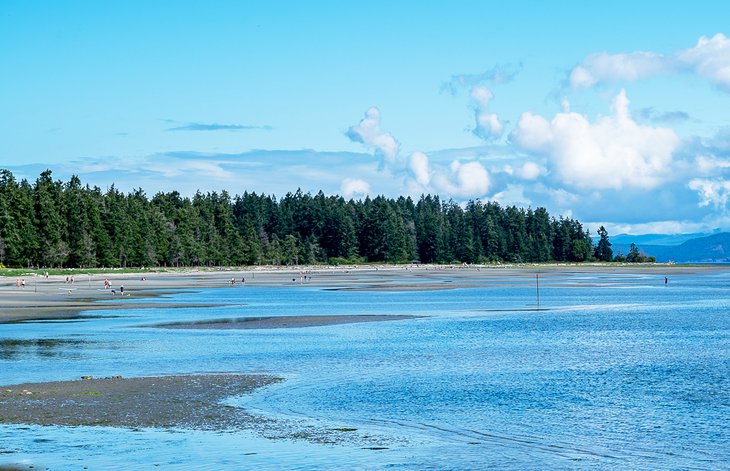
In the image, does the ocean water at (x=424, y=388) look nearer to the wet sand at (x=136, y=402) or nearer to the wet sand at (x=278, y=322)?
the wet sand at (x=136, y=402)

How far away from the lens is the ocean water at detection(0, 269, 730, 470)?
18.5 meters

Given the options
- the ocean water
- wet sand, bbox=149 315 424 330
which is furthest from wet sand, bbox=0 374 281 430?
wet sand, bbox=149 315 424 330

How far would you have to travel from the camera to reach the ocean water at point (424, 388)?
60.7 feet

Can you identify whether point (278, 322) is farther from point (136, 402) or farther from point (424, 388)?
point (136, 402)

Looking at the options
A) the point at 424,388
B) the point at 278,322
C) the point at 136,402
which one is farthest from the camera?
the point at 278,322

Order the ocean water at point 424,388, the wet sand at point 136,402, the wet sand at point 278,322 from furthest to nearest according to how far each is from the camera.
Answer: the wet sand at point 278,322, the wet sand at point 136,402, the ocean water at point 424,388

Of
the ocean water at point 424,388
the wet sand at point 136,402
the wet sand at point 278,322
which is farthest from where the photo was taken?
the wet sand at point 278,322

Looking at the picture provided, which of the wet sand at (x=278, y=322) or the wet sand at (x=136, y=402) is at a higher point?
the wet sand at (x=278, y=322)

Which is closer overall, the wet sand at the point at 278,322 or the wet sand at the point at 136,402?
the wet sand at the point at 136,402

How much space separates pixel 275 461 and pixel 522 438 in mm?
6072

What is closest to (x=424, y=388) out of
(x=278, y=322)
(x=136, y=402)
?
(x=136, y=402)

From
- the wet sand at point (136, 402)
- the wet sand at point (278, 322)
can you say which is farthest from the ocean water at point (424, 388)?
the wet sand at point (278, 322)

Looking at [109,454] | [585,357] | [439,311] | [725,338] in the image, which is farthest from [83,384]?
[439,311]

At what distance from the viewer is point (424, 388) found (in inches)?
1110
